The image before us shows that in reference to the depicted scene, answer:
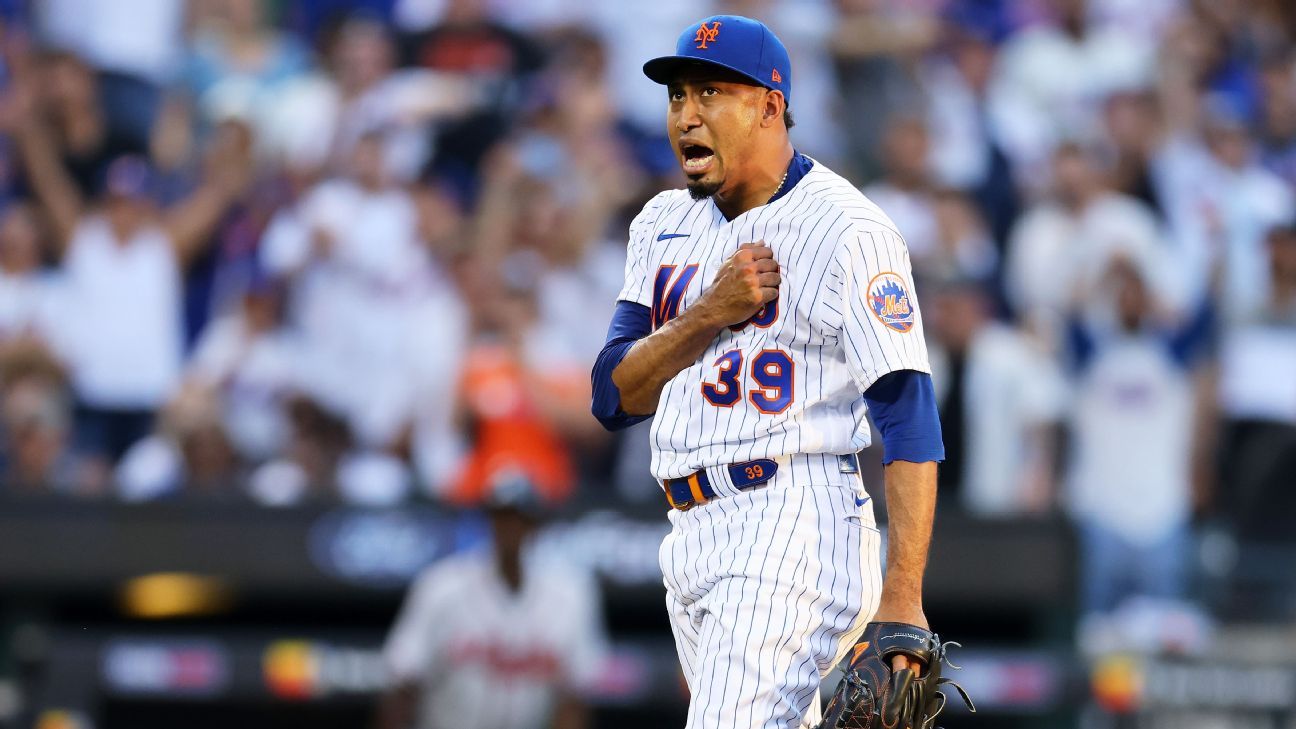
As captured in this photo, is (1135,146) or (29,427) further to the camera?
(1135,146)

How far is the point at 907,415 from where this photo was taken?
10.6ft

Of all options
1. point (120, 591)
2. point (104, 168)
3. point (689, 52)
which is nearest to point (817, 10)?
point (104, 168)

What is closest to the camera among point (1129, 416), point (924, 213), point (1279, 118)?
point (1129, 416)

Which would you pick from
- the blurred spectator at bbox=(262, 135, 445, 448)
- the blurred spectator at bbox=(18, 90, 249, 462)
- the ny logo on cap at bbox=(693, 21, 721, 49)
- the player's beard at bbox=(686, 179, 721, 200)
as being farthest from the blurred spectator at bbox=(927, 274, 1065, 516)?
the ny logo on cap at bbox=(693, 21, 721, 49)

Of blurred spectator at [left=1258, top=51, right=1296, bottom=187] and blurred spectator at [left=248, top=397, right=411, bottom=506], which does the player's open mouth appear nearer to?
blurred spectator at [left=248, top=397, right=411, bottom=506]

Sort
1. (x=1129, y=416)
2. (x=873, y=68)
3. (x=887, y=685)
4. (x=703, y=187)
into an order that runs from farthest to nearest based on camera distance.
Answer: (x=873, y=68) → (x=1129, y=416) → (x=703, y=187) → (x=887, y=685)

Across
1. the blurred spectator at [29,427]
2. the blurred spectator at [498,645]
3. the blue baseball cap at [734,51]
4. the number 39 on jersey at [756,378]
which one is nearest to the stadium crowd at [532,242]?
the blurred spectator at [29,427]

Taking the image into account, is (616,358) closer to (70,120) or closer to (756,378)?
(756,378)

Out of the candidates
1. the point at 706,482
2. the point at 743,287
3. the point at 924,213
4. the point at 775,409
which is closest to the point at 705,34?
the point at 743,287

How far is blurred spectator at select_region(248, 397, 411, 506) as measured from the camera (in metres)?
7.63

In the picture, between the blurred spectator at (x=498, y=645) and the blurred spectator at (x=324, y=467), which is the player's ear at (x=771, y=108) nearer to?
the blurred spectator at (x=498, y=645)

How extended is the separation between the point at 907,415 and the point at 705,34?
0.83 m

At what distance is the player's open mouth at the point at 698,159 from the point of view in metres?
3.44

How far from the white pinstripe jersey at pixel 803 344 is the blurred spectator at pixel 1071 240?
528 centimetres
